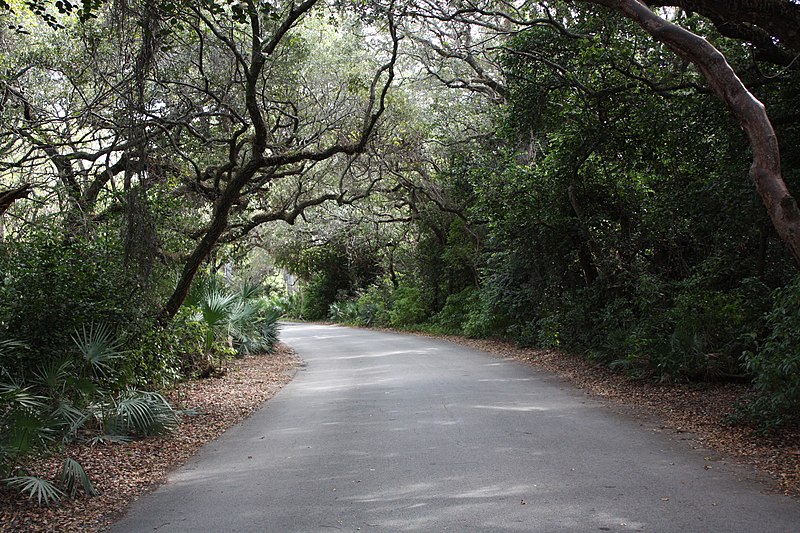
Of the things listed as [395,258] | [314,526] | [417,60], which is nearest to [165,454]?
[314,526]

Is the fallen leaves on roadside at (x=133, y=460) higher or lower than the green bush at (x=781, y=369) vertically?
lower

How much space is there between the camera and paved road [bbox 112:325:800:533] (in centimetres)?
528

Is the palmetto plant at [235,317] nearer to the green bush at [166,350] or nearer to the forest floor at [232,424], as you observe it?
the green bush at [166,350]

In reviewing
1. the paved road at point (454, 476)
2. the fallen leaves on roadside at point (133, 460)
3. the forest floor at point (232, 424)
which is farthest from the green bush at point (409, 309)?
the paved road at point (454, 476)

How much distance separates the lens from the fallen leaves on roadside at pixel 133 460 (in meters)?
5.75

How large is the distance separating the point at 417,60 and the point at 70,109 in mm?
10095

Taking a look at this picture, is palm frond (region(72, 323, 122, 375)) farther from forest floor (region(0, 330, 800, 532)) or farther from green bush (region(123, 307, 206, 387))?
forest floor (region(0, 330, 800, 532))

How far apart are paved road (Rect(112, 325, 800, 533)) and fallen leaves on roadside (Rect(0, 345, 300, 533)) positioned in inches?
10.8

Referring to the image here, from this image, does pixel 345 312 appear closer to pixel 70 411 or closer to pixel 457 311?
pixel 457 311

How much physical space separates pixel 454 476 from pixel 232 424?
15.0ft

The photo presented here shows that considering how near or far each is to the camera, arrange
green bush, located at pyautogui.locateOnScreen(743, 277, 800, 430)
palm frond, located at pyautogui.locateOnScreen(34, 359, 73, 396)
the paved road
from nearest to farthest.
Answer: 1. the paved road
2. green bush, located at pyautogui.locateOnScreen(743, 277, 800, 430)
3. palm frond, located at pyautogui.locateOnScreen(34, 359, 73, 396)

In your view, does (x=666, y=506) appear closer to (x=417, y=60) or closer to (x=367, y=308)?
(x=417, y=60)

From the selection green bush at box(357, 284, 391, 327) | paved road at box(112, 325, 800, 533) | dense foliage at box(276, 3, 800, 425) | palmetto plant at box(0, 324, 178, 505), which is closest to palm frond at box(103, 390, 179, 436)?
palmetto plant at box(0, 324, 178, 505)

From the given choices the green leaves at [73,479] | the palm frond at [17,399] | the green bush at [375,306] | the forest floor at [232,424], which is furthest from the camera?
the green bush at [375,306]
